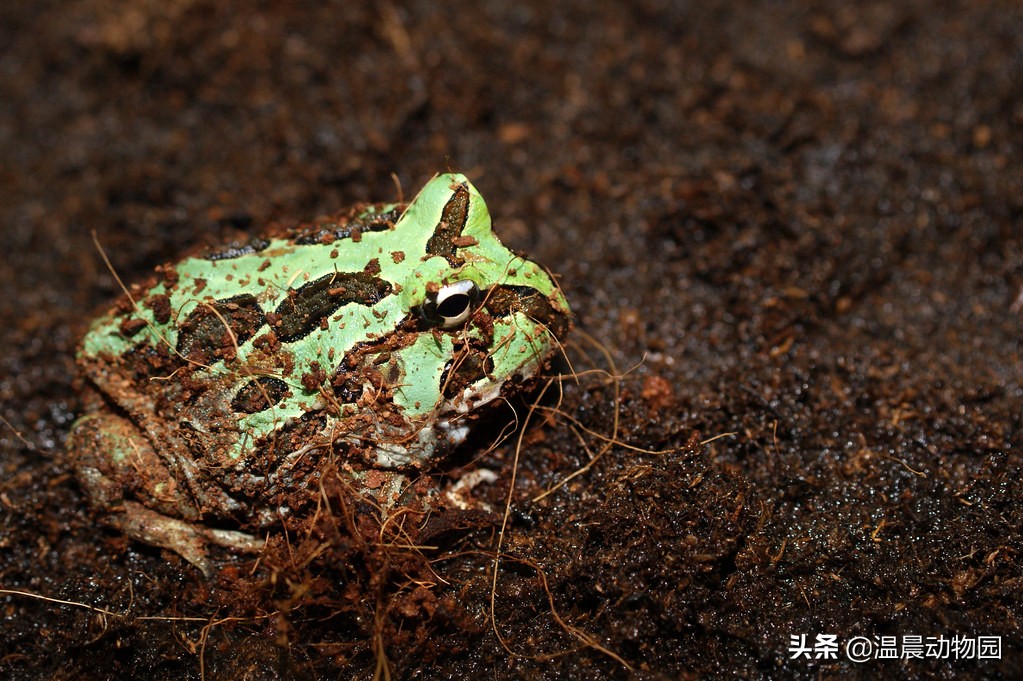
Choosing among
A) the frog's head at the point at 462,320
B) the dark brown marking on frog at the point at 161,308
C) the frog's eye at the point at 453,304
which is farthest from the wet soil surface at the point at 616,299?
the frog's eye at the point at 453,304

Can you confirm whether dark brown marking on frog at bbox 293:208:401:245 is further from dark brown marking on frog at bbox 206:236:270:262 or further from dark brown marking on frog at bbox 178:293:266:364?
dark brown marking on frog at bbox 178:293:266:364

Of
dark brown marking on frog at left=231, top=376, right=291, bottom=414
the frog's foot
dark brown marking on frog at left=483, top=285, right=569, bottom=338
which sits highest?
dark brown marking on frog at left=483, top=285, right=569, bottom=338

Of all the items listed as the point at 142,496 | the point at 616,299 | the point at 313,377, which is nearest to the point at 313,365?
the point at 313,377

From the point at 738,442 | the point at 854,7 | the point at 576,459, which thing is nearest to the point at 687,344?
the point at 738,442

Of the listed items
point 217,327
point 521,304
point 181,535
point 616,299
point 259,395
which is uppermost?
point 616,299

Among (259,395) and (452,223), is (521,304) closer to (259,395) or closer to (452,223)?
(452,223)

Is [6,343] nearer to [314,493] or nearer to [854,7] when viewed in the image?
[314,493]

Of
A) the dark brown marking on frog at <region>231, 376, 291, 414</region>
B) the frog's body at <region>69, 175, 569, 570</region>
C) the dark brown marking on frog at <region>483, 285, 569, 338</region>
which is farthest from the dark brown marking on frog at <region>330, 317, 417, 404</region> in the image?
the dark brown marking on frog at <region>483, 285, 569, 338</region>
